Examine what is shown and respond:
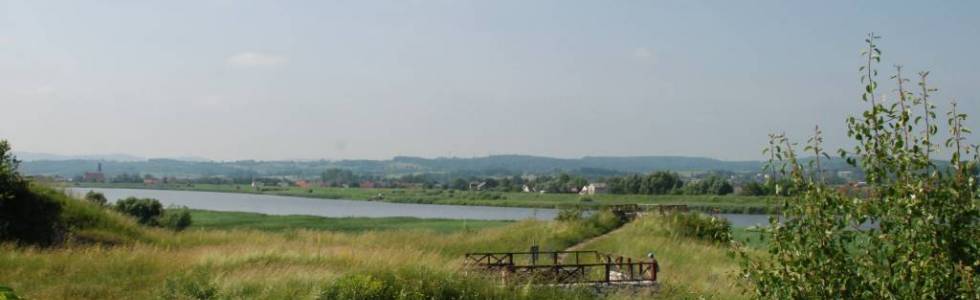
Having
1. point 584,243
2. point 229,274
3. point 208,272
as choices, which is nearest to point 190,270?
point 208,272

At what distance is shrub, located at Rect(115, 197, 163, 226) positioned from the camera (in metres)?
40.0

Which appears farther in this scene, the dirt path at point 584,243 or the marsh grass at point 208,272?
the dirt path at point 584,243

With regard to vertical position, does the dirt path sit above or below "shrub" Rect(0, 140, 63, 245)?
below

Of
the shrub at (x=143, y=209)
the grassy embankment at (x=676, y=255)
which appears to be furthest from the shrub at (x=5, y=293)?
the shrub at (x=143, y=209)

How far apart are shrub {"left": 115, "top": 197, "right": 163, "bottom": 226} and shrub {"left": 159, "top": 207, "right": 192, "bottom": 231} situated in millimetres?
382

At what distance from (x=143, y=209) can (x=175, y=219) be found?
1806mm

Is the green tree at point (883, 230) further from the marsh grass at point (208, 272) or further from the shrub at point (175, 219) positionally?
the shrub at point (175, 219)

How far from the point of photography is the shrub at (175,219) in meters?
41.1

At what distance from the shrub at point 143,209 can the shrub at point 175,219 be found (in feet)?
1.25

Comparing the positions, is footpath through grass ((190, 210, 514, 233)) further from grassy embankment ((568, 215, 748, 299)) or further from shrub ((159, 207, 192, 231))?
grassy embankment ((568, 215, 748, 299))

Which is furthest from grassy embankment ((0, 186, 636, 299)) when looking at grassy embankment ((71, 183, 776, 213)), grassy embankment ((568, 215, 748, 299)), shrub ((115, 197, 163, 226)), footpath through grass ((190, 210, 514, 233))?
grassy embankment ((71, 183, 776, 213))

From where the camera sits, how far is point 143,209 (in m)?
41.5

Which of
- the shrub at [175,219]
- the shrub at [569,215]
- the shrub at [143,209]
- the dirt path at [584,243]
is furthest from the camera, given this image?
the shrub at [175,219]

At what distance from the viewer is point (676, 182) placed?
389 ft
